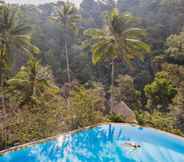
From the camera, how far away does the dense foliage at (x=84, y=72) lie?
51.8 feet

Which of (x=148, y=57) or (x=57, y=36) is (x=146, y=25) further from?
(x=57, y=36)

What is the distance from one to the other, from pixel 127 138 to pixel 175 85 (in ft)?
27.7

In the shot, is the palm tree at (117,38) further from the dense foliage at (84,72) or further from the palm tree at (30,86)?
the palm tree at (30,86)

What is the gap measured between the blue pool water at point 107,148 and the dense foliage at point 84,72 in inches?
61.9

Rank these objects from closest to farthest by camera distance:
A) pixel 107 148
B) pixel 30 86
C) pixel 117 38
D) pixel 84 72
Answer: pixel 107 148 < pixel 30 86 < pixel 117 38 < pixel 84 72

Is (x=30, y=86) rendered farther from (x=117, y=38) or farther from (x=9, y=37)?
(x=117, y=38)

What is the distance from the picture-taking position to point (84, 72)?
2981 cm

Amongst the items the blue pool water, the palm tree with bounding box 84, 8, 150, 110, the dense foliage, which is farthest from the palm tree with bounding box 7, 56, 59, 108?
the palm tree with bounding box 84, 8, 150, 110

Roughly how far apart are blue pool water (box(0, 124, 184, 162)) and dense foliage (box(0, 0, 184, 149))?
5.16 feet

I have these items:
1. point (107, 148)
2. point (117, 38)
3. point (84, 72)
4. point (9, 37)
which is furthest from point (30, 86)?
point (84, 72)

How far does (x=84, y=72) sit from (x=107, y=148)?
16.7m

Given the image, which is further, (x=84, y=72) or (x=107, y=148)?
(x=84, y=72)

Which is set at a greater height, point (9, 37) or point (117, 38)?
point (9, 37)

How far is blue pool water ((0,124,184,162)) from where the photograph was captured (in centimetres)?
1223
